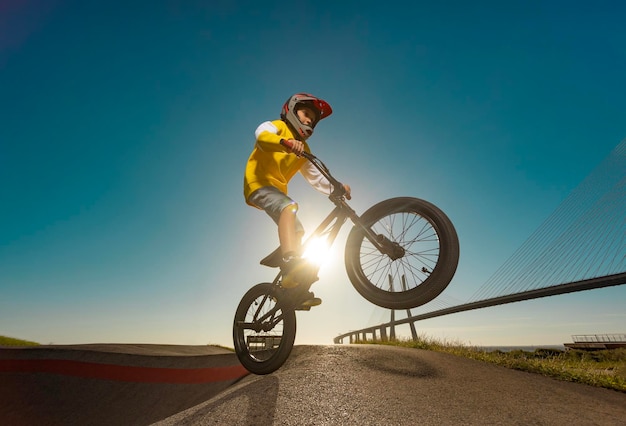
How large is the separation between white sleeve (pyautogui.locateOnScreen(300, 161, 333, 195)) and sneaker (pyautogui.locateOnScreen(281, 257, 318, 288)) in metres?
1.10

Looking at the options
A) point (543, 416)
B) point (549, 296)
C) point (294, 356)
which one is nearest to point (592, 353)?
point (549, 296)

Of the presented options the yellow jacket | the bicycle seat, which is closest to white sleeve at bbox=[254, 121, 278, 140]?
the yellow jacket

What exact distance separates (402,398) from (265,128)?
412 centimetres

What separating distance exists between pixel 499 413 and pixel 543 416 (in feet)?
1.92

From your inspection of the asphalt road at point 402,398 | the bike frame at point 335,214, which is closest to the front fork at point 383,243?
the bike frame at point 335,214

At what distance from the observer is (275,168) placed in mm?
4199

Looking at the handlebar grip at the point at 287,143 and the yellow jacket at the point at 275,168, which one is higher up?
the yellow jacket at the point at 275,168

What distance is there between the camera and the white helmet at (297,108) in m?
4.02

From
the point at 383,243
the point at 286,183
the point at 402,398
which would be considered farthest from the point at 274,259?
the point at 402,398

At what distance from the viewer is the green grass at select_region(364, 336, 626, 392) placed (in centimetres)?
621

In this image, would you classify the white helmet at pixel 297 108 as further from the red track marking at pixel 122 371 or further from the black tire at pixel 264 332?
the red track marking at pixel 122 371

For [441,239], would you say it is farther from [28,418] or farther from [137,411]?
[28,418]

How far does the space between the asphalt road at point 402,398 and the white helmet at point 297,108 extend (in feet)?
11.9

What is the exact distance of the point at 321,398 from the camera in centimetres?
457
